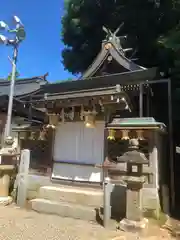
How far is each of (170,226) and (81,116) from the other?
16.8 ft

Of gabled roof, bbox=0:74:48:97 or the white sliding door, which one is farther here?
gabled roof, bbox=0:74:48:97

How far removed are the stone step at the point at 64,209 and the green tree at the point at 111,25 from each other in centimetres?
1266

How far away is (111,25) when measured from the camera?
66.0 feet

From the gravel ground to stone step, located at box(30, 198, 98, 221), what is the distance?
0.86 ft

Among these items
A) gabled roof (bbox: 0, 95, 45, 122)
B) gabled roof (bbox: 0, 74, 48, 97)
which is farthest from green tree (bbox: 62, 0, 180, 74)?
gabled roof (bbox: 0, 95, 45, 122)

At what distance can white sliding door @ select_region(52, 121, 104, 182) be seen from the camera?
884 cm

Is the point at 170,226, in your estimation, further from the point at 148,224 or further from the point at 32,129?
the point at 32,129

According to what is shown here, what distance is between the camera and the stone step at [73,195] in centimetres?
783

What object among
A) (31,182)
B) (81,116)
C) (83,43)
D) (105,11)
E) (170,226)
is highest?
(105,11)

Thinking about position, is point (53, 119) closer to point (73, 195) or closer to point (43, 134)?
point (43, 134)

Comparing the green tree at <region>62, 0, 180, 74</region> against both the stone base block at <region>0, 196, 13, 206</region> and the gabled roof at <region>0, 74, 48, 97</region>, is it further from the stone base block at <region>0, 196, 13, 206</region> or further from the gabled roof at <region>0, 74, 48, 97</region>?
the stone base block at <region>0, 196, 13, 206</region>

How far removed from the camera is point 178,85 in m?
11.2

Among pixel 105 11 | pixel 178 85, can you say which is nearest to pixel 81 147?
pixel 178 85

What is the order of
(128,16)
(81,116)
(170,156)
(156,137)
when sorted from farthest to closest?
(128,16), (170,156), (81,116), (156,137)
